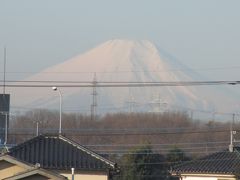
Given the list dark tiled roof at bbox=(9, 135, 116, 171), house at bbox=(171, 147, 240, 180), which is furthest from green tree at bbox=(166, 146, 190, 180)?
dark tiled roof at bbox=(9, 135, 116, 171)

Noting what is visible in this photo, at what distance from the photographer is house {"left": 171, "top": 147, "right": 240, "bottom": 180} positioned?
36719mm

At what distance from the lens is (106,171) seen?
32.3m

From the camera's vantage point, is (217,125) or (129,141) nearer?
(129,141)

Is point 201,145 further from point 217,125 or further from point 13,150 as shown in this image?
point 13,150

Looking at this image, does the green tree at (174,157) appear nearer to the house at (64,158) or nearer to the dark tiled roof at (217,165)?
the dark tiled roof at (217,165)

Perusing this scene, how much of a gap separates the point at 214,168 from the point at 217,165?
467 millimetres

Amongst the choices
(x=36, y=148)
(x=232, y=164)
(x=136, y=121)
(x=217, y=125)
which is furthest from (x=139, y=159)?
(x=136, y=121)

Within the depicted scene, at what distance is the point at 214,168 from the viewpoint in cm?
3769

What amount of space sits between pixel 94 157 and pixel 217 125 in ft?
182

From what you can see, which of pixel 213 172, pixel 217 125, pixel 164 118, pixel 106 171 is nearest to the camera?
pixel 106 171

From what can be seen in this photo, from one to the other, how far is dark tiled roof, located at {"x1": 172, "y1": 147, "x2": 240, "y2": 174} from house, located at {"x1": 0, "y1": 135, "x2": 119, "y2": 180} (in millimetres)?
5942

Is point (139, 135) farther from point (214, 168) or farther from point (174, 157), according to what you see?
point (214, 168)

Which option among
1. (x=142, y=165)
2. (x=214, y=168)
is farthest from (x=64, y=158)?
(x=142, y=165)

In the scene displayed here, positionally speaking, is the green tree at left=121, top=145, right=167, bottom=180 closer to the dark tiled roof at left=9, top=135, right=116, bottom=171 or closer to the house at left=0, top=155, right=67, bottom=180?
the dark tiled roof at left=9, top=135, right=116, bottom=171
